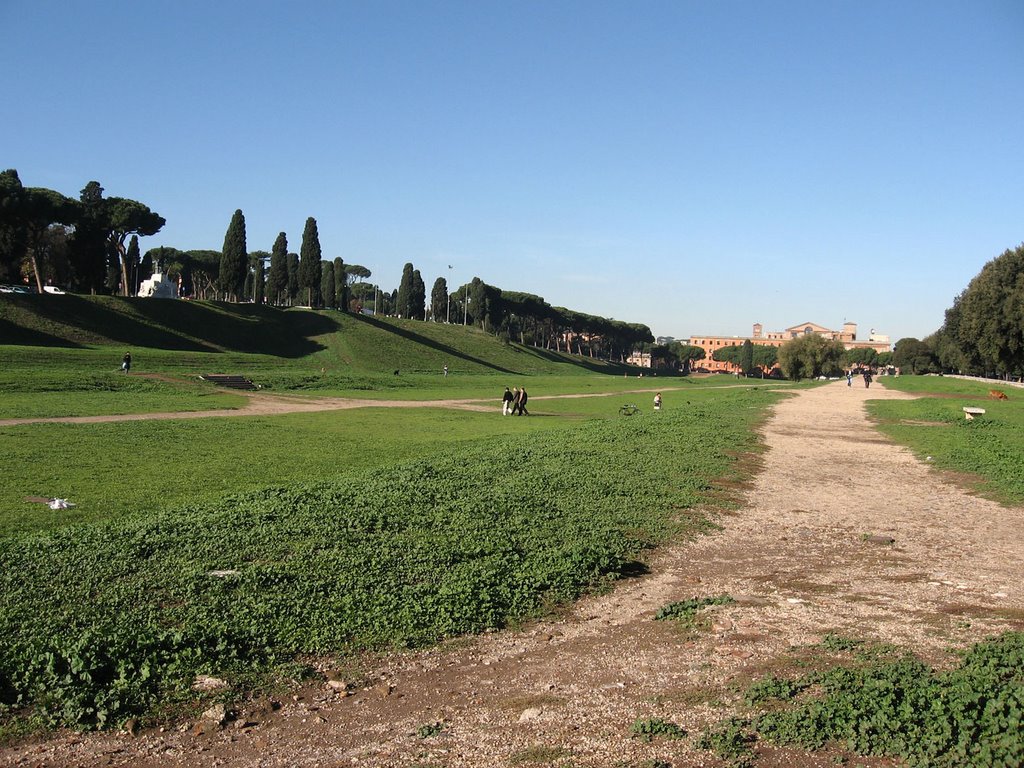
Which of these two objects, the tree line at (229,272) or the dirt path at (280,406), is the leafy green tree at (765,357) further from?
the dirt path at (280,406)

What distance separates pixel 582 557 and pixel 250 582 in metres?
3.23

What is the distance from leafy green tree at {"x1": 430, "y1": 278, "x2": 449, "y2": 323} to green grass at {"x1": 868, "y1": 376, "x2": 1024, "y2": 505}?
9462cm

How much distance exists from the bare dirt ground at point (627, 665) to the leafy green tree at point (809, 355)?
327 ft

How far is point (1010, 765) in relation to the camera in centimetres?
398

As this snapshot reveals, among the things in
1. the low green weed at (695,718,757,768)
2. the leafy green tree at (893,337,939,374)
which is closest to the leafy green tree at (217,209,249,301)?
the low green weed at (695,718,757,768)

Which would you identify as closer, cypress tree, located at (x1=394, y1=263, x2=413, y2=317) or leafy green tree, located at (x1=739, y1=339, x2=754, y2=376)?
cypress tree, located at (x1=394, y1=263, x2=413, y2=317)

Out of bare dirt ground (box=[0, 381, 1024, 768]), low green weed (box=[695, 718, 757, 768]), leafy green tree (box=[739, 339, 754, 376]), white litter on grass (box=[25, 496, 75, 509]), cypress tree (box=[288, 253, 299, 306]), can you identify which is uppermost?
cypress tree (box=[288, 253, 299, 306])

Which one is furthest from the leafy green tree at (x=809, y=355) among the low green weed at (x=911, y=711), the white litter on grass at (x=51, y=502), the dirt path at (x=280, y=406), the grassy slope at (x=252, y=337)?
the low green weed at (x=911, y=711)

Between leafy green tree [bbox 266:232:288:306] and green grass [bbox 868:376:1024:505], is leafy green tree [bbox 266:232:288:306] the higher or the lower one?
the higher one

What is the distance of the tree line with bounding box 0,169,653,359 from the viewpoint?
73.5 meters

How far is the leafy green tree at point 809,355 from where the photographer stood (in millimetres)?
105188

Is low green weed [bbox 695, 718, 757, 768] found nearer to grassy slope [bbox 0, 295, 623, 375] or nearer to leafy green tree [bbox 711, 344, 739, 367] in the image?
grassy slope [bbox 0, 295, 623, 375]

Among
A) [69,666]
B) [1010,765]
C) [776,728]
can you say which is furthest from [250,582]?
[1010,765]

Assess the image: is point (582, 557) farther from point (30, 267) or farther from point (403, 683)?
point (30, 267)
